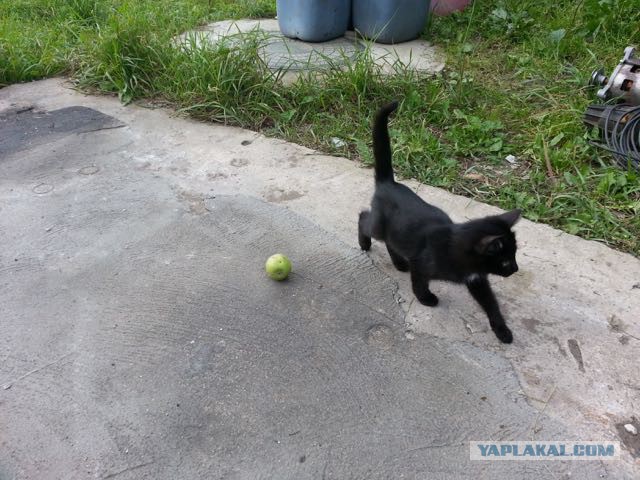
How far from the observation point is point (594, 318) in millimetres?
2342

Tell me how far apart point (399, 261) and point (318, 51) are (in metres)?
3.01

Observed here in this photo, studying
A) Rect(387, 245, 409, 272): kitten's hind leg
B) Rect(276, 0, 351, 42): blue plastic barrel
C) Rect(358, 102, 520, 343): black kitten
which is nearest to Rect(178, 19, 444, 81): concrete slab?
Rect(276, 0, 351, 42): blue plastic barrel

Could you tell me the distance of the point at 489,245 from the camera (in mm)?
2033

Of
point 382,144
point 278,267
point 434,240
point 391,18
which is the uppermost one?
point 382,144

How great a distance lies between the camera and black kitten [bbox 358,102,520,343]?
209cm

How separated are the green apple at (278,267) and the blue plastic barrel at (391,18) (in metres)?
3.32

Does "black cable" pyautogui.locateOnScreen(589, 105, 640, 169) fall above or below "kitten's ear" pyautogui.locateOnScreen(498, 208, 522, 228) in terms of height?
below

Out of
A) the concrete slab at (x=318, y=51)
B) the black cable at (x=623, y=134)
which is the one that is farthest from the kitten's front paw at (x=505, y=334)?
the concrete slab at (x=318, y=51)

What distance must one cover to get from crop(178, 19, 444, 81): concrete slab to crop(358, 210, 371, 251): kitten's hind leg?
2078 millimetres

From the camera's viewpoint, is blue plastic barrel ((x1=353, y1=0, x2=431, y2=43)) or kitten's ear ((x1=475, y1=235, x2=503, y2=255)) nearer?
kitten's ear ((x1=475, y1=235, x2=503, y2=255))

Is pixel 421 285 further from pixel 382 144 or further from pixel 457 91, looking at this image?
pixel 457 91

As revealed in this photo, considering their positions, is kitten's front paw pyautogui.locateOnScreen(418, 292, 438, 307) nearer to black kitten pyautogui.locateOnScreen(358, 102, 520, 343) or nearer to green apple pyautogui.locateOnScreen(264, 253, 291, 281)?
black kitten pyautogui.locateOnScreen(358, 102, 520, 343)

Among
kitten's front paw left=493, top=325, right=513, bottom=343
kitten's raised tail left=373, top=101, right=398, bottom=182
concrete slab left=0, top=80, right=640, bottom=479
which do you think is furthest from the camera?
kitten's raised tail left=373, top=101, right=398, bottom=182

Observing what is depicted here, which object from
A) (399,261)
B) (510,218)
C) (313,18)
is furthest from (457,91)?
(510,218)
